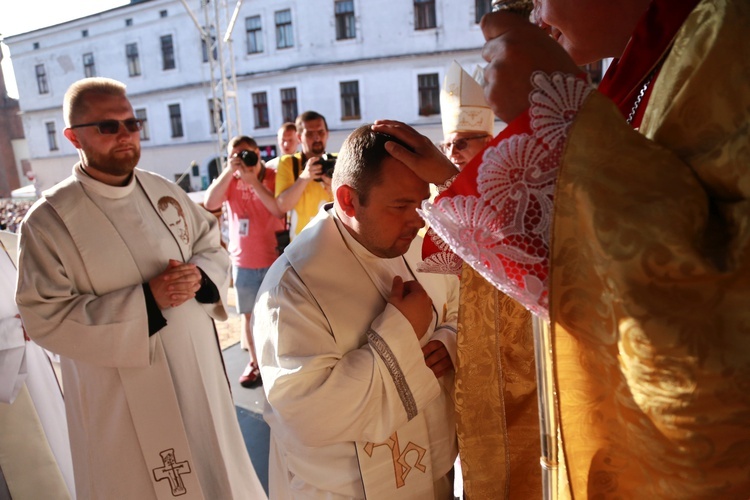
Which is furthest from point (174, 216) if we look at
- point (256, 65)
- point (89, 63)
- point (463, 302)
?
point (89, 63)

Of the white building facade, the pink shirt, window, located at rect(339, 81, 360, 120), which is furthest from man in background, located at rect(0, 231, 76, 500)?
window, located at rect(339, 81, 360, 120)

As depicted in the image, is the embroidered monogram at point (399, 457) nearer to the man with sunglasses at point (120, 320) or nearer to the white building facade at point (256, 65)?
the man with sunglasses at point (120, 320)

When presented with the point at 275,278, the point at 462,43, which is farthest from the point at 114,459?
the point at 462,43

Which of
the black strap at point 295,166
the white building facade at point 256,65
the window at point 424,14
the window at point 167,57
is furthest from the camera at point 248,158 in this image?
the window at point 167,57

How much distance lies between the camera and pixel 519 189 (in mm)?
825

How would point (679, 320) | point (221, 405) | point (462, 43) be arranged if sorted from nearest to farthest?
point (679, 320) < point (221, 405) < point (462, 43)

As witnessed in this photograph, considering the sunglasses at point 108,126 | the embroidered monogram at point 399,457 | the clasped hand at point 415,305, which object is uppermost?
the sunglasses at point 108,126

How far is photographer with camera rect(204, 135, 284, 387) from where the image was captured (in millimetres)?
4285

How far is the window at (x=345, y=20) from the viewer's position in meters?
18.9

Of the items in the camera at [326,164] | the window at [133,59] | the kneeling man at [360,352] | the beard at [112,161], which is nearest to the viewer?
the kneeling man at [360,352]

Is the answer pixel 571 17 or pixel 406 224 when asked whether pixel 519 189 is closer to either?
pixel 571 17

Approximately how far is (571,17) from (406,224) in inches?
25.4

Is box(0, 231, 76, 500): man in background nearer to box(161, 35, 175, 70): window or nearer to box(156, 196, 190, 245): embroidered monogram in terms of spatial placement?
box(156, 196, 190, 245): embroidered monogram

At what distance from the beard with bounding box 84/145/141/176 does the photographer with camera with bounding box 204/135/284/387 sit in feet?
6.17
